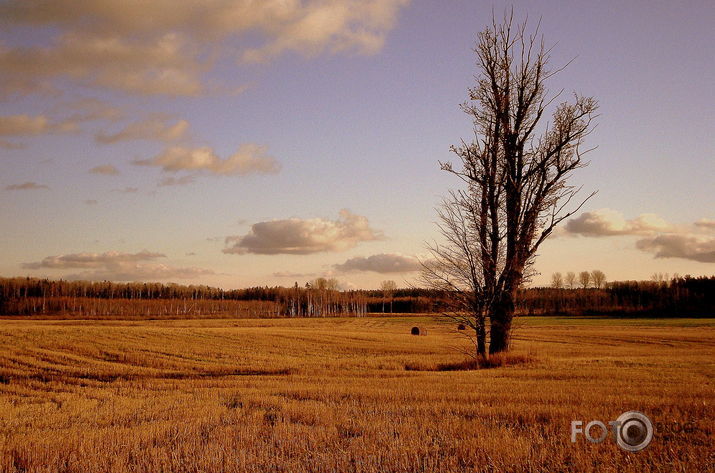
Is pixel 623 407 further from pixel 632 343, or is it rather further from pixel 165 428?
pixel 632 343

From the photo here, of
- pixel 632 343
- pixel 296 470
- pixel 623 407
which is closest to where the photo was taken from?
pixel 296 470

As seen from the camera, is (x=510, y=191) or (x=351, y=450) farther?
(x=510, y=191)

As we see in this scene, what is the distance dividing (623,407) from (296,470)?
726 centimetres

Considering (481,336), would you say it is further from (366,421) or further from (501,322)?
(366,421)

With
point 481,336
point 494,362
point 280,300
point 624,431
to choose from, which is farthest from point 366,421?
point 280,300

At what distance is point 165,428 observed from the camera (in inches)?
391

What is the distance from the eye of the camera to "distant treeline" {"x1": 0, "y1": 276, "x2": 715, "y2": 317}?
121688mm

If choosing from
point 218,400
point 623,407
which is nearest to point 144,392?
point 218,400

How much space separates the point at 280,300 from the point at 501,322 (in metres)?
163

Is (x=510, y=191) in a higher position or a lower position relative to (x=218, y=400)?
higher

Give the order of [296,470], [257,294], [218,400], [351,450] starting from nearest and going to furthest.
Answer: [296,470]
[351,450]
[218,400]
[257,294]

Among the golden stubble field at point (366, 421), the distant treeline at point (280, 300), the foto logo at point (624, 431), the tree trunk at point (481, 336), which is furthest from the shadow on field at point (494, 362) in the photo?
the distant treeline at point (280, 300)

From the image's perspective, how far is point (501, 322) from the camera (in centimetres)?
2378

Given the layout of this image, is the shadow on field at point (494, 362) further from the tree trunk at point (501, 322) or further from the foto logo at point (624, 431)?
the foto logo at point (624, 431)
